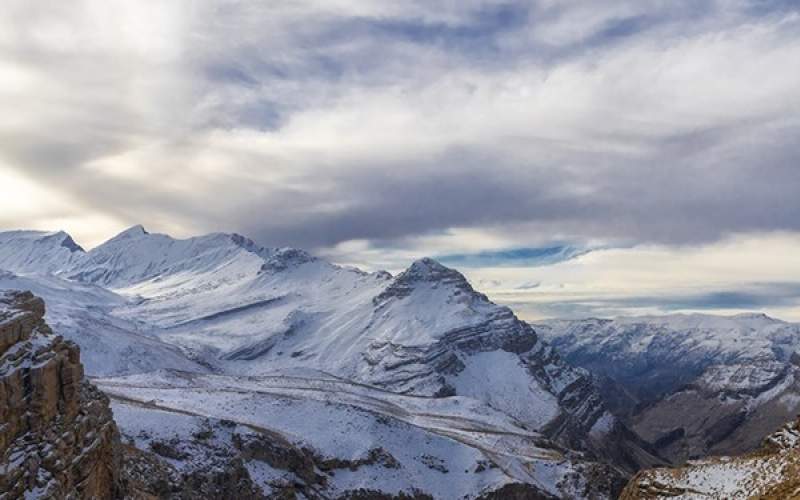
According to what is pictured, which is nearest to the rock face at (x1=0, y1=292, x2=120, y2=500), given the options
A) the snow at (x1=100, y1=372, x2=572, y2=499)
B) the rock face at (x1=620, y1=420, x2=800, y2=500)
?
the rock face at (x1=620, y1=420, x2=800, y2=500)

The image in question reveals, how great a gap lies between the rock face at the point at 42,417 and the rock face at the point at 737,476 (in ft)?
105

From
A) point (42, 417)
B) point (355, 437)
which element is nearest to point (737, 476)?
point (42, 417)

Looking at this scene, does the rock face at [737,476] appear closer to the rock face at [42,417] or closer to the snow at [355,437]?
the rock face at [42,417]

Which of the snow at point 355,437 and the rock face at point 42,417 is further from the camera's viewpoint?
the snow at point 355,437

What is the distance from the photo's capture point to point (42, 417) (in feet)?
155

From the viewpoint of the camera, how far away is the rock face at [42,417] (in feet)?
147

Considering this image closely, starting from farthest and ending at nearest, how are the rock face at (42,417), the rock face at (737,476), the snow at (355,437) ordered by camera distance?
the snow at (355,437)
the rock face at (42,417)
the rock face at (737,476)

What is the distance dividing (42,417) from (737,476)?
37701mm

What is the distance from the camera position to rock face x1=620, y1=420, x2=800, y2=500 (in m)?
30.0

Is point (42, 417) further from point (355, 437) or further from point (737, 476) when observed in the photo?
point (355, 437)

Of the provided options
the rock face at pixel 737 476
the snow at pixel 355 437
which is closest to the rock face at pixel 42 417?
the rock face at pixel 737 476

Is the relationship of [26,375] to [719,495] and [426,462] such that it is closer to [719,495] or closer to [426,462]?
[719,495]

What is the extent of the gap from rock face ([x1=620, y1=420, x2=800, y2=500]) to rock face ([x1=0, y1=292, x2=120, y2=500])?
3214cm

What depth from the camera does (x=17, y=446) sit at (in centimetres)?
4519
